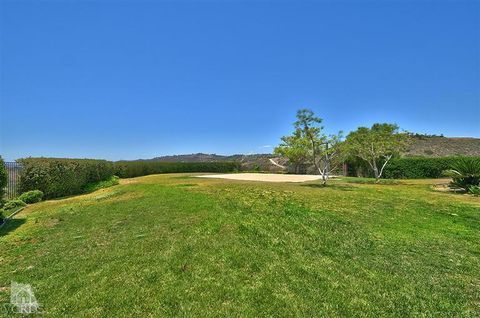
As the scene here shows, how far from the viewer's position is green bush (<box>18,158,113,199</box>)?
11562 millimetres

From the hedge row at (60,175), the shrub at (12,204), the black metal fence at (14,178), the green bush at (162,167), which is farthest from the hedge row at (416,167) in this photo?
the black metal fence at (14,178)

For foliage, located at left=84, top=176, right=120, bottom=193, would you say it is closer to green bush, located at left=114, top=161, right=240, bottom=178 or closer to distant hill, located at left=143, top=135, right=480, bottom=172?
green bush, located at left=114, top=161, right=240, bottom=178

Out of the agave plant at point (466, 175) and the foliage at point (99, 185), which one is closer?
the agave plant at point (466, 175)

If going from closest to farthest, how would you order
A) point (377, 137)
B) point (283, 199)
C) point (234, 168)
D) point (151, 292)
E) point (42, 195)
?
1. point (151, 292)
2. point (283, 199)
3. point (42, 195)
4. point (377, 137)
5. point (234, 168)

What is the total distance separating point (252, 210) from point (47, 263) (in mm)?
4455

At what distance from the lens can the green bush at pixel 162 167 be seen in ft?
79.4

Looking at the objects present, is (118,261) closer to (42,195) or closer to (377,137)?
(42,195)

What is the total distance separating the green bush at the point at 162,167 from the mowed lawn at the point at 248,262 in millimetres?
17201

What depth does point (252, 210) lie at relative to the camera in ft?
24.3

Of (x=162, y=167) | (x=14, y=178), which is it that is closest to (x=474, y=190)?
(x=14, y=178)

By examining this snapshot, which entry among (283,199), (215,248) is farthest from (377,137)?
(215,248)

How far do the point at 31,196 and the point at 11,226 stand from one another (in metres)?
4.69

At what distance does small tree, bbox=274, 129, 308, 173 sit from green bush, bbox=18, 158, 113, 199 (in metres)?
10.6

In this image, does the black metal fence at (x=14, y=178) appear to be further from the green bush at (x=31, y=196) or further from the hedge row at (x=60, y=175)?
the green bush at (x=31, y=196)
